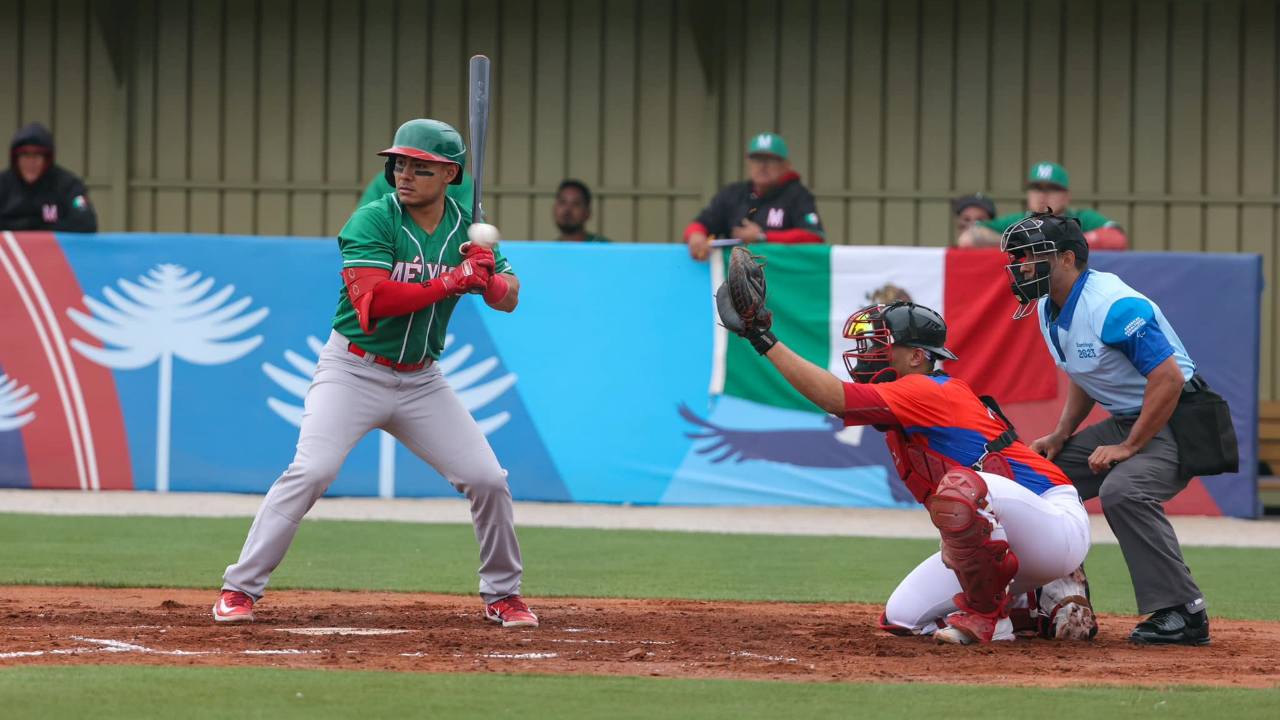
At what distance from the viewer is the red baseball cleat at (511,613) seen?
22.7 ft

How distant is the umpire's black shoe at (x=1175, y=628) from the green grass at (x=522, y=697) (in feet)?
3.73

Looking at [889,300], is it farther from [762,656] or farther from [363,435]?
[762,656]

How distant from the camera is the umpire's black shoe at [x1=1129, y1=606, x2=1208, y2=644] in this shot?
680 cm

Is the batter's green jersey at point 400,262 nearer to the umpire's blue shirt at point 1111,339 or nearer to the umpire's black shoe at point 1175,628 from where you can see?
the umpire's blue shirt at point 1111,339

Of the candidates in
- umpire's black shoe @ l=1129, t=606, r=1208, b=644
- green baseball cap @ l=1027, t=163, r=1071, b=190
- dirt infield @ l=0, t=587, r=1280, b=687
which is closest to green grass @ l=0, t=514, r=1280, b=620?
dirt infield @ l=0, t=587, r=1280, b=687

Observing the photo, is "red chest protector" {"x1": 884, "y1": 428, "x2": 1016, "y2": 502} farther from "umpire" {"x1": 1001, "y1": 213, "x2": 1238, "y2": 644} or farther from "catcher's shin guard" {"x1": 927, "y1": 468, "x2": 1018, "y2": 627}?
"umpire" {"x1": 1001, "y1": 213, "x2": 1238, "y2": 644}

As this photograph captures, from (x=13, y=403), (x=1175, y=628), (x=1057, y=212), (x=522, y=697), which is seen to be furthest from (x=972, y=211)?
(x=522, y=697)

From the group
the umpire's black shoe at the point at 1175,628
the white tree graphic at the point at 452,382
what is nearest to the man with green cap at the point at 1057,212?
the white tree graphic at the point at 452,382

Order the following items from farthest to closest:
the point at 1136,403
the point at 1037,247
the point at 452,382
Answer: the point at 452,382 < the point at 1136,403 < the point at 1037,247

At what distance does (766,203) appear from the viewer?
13109mm

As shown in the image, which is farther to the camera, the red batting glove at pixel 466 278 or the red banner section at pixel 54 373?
the red banner section at pixel 54 373

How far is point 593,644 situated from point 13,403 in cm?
728

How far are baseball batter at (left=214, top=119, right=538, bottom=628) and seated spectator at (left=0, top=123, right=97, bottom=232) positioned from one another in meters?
6.86

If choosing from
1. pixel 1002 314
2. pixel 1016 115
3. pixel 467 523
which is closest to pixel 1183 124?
pixel 1016 115
